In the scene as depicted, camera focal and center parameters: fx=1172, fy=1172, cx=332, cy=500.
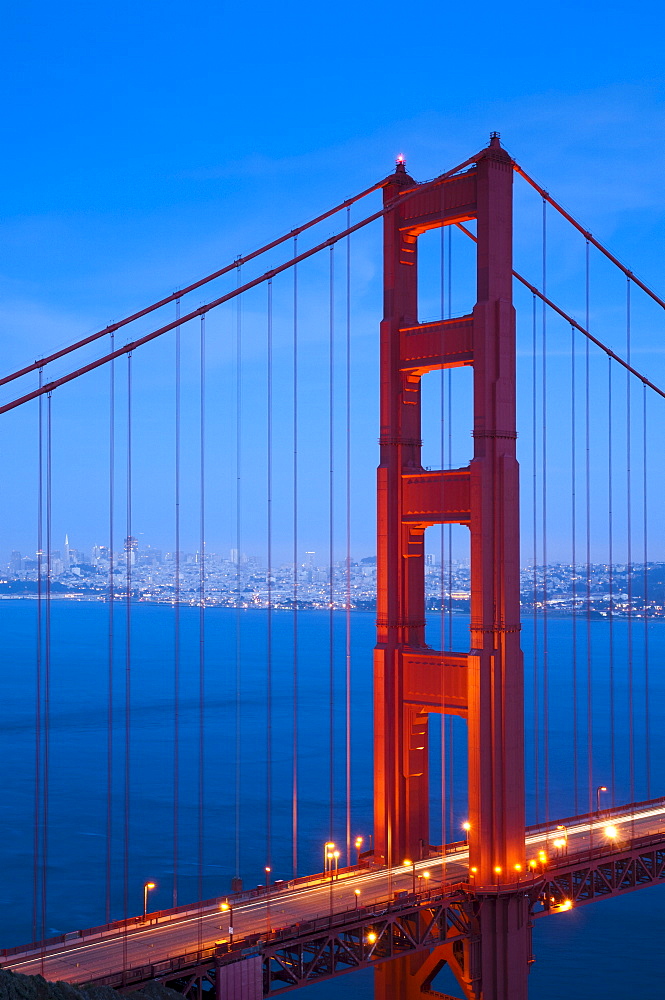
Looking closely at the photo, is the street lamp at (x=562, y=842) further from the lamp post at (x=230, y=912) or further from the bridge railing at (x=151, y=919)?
the lamp post at (x=230, y=912)

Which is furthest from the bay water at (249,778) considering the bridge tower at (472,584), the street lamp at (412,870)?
the street lamp at (412,870)

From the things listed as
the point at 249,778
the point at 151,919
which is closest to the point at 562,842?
the point at 151,919

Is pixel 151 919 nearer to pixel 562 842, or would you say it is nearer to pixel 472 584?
pixel 472 584

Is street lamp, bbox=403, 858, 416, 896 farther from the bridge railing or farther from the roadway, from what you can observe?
the bridge railing

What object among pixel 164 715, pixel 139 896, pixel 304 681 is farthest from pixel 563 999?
pixel 304 681

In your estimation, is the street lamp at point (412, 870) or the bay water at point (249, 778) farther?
the bay water at point (249, 778)

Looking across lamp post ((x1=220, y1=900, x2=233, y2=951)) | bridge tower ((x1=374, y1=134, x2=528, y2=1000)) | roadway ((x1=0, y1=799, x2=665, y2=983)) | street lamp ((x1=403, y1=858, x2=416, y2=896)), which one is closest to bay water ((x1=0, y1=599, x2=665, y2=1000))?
lamp post ((x1=220, y1=900, x2=233, y2=951))
